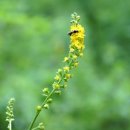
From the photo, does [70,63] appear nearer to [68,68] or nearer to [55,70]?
[68,68]

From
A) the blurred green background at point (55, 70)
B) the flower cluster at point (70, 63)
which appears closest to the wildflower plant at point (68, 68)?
the flower cluster at point (70, 63)

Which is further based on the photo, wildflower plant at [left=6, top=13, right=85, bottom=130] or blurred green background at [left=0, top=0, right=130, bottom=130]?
blurred green background at [left=0, top=0, right=130, bottom=130]

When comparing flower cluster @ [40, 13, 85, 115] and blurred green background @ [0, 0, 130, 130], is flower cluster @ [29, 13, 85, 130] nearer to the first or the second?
flower cluster @ [40, 13, 85, 115]

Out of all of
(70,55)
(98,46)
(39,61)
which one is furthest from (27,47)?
(70,55)

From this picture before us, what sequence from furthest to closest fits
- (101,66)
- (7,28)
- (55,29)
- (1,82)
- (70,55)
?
(101,66) < (55,29) < (7,28) < (1,82) < (70,55)

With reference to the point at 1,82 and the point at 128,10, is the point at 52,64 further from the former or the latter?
the point at 128,10

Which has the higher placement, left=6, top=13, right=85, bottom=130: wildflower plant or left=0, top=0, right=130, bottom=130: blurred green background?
left=0, top=0, right=130, bottom=130: blurred green background

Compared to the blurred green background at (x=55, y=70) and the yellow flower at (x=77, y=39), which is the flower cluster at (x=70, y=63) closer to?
the yellow flower at (x=77, y=39)

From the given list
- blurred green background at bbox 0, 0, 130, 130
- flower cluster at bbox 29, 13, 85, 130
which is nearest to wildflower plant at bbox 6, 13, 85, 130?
flower cluster at bbox 29, 13, 85, 130
